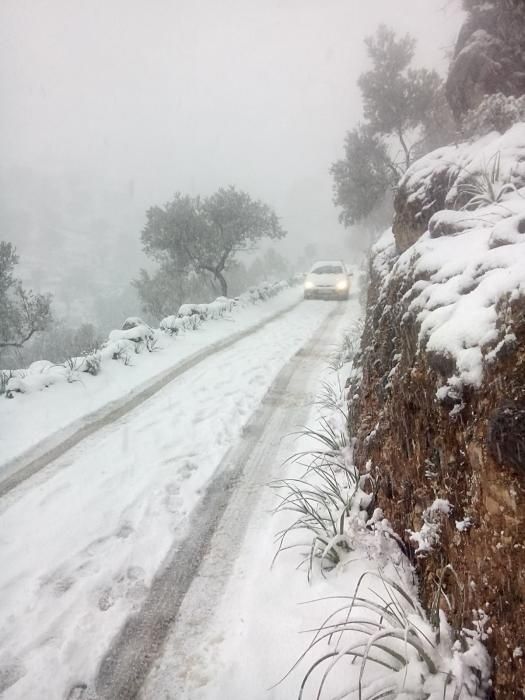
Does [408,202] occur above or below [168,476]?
above

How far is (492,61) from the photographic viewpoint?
6016 mm

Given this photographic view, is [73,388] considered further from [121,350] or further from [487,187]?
[487,187]

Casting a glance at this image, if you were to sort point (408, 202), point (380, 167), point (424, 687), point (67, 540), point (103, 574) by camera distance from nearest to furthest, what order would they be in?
point (424, 687), point (103, 574), point (67, 540), point (408, 202), point (380, 167)

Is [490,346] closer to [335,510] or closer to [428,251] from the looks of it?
[428,251]

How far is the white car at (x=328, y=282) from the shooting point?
1611 cm

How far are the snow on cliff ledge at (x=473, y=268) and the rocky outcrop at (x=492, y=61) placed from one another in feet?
9.95

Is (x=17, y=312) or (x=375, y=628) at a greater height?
(x=17, y=312)

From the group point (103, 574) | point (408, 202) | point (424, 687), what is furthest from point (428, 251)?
point (103, 574)

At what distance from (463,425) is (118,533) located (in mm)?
2761

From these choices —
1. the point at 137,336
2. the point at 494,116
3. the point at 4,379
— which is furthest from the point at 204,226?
the point at 494,116

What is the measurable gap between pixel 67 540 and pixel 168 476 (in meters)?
1.06

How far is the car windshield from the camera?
16812 mm

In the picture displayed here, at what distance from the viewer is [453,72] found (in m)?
6.59

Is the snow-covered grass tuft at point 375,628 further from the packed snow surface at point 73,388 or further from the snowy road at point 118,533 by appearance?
the packed snow surface at point 73,388
